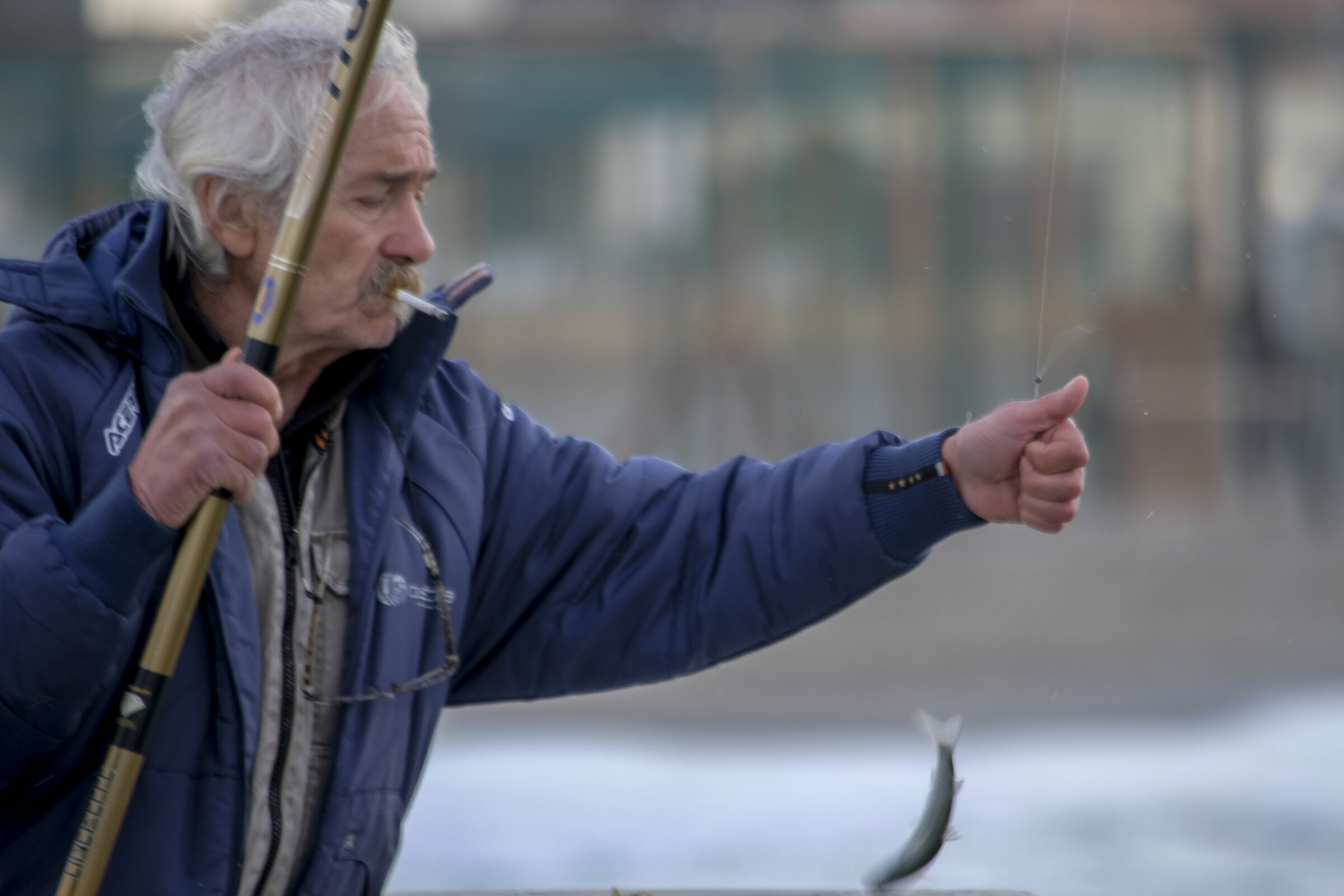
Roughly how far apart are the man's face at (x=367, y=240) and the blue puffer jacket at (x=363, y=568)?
7 centimetres

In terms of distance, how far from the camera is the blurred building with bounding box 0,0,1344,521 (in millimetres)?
8172

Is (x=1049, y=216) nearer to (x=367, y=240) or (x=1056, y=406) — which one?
(x=1056, y=406)

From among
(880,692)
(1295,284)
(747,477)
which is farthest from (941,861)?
(1295,284)

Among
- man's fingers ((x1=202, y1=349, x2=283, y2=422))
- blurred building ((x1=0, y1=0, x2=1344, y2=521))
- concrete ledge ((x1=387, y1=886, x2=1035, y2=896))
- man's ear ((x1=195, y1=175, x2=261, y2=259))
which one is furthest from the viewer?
blurred building ((x1=0, y1=0, x2=1344, y2=521))

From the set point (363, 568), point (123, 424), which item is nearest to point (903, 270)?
point (363, 568)

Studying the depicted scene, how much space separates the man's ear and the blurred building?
20.2 feet

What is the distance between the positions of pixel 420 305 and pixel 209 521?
0.46 m

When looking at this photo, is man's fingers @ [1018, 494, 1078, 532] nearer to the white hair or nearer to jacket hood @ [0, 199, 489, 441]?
jacket hood @ [0, 199, 489, 441]

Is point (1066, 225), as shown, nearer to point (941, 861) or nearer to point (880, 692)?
point (880, 692)

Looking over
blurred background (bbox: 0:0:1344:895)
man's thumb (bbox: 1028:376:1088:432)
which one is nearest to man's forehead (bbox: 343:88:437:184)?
man's thumb (bbox: 1028:376:1088:432)

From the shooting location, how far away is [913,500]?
6.17 feet

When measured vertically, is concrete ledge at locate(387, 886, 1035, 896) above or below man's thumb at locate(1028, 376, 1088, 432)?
below

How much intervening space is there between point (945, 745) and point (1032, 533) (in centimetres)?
733

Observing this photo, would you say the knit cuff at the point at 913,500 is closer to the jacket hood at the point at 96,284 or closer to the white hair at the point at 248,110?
the white hair at the point at 248,110
